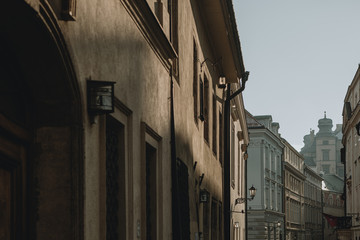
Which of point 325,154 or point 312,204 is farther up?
point 325,154

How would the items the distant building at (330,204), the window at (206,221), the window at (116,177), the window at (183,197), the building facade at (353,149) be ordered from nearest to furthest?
the window at (116,177)
the window at (183,197)
the window at (206,221)
the building facade at (353,149)
the distant building at (330,204)

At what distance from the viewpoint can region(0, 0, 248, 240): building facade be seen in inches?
184

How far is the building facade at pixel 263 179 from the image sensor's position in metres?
56.2

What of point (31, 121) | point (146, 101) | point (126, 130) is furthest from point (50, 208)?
point (146, 101)

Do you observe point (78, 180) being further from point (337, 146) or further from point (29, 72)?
point (337, 146)

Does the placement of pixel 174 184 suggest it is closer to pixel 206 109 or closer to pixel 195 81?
pixel 195 81

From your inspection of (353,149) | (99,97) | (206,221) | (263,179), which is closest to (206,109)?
(206,221)

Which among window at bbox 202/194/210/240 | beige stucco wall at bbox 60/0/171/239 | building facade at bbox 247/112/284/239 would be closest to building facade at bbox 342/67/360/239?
building facade at bbox 247/112/284/239

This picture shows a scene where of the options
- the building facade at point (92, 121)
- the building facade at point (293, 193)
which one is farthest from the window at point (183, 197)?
the building facade at point (293, 193)

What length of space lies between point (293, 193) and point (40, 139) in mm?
73063

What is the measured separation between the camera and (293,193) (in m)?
76.6

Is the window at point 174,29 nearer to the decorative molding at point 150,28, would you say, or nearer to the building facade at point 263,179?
the decorative molding at point 150,28

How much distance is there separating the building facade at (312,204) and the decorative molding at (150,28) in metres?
79.2

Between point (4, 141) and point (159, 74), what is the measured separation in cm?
450
